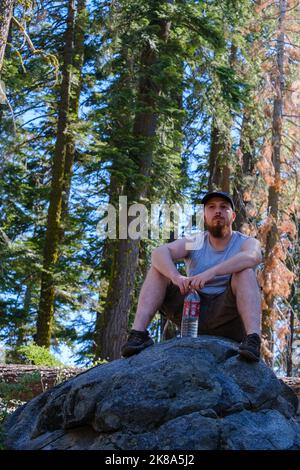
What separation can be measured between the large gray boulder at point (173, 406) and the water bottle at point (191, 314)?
0.15 metres

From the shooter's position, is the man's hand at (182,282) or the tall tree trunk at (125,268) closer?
the man's hand at (182,282)

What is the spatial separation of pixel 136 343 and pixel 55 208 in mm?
10947

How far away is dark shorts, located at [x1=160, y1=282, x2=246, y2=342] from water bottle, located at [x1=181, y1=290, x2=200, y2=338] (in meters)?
0.17

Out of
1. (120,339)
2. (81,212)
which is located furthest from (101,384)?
(81,212)

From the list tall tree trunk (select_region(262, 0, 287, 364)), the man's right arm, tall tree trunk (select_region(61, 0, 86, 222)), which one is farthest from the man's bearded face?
tall tree trunk (select_region(61, 0, 86, 222))

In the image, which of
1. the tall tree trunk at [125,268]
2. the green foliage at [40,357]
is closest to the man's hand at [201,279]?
the green foliage at [40,357]

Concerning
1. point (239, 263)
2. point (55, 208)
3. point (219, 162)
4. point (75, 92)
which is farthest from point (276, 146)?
point (239, 263)

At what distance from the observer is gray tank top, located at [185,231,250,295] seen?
562cm

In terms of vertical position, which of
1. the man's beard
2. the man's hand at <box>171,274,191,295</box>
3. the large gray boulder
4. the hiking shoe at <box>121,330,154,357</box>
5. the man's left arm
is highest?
the man's beard

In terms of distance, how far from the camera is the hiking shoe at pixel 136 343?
5367 millimetres

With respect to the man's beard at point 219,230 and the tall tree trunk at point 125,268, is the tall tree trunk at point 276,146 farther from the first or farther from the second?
the man's beard at point 219,230

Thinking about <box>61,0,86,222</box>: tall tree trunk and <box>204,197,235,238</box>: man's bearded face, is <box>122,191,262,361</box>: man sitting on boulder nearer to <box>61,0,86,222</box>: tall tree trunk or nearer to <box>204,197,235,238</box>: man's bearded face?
<box>204,197,235,238</box>: man's bearded face

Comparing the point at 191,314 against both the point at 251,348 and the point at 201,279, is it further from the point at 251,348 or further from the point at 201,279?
the point at 251,348

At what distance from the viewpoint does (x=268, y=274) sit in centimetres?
1573
